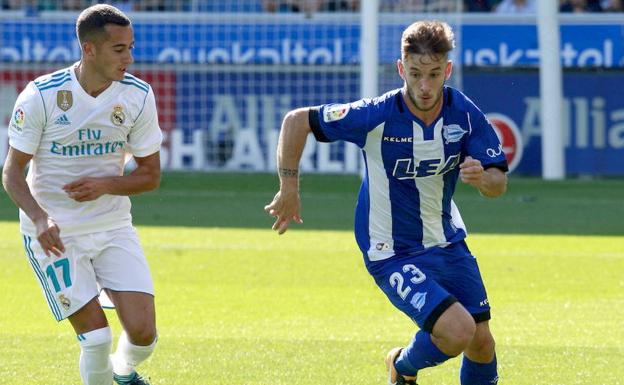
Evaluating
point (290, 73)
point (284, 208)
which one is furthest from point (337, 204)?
point (284, 208)

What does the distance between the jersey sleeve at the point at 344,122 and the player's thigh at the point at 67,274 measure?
1278mm

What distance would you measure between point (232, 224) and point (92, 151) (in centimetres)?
859

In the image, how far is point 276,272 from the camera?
11.8 meters

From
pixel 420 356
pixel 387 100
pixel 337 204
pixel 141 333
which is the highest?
pixel 387 100

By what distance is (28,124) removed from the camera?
635cm

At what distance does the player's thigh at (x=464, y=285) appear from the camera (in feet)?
21.2

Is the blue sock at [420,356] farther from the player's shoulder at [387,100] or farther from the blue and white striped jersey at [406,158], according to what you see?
the player's shoulder at [387,100]

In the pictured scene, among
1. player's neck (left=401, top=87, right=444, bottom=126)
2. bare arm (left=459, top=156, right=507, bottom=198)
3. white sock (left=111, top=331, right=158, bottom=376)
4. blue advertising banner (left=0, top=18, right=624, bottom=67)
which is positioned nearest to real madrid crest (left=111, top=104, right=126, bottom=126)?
white sock (left=111, top=331, right=158, bottom=376)

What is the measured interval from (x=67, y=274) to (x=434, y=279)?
5.89 feet

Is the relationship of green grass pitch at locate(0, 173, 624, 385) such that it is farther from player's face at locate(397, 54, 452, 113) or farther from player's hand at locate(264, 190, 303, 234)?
player's face at locate(397, 54, 452, 113)

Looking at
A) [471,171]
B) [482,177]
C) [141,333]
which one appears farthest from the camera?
[141,333]

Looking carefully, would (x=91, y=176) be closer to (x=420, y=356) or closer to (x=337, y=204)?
(x=420, y=356)

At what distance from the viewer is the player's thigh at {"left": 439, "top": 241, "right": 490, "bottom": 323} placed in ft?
21.2

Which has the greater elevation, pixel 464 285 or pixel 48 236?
pixel 48 236
